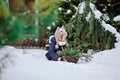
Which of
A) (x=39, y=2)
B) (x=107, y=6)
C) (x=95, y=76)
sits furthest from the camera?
(x=107, y=6)

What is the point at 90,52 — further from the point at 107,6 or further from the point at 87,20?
the point at 107,6

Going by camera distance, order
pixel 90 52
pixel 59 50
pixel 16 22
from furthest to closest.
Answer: pixel 90 52, pixel 59 50, pixel 16 22

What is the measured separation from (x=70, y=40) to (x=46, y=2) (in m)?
2.00

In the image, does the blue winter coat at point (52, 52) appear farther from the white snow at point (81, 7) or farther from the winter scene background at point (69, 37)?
the white snow at point (81, 7)

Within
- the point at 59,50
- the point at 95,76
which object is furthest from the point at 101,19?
the point at 95,76

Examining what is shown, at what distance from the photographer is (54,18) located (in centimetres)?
Result: 129

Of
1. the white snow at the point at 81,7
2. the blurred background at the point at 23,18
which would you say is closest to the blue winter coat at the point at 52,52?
the white snow at the point at 81,7

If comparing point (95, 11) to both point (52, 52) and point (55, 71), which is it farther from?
point (55, 71)

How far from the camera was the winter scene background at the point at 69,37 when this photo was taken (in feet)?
3.95

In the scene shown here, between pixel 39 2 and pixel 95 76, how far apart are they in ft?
2.97

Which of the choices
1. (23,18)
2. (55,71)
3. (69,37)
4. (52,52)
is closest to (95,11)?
(69,37)

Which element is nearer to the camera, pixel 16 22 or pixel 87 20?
pixel 16 22

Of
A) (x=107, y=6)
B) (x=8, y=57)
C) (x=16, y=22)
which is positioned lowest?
(x=8, y=57)

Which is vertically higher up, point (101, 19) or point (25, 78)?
point (101, 19)
